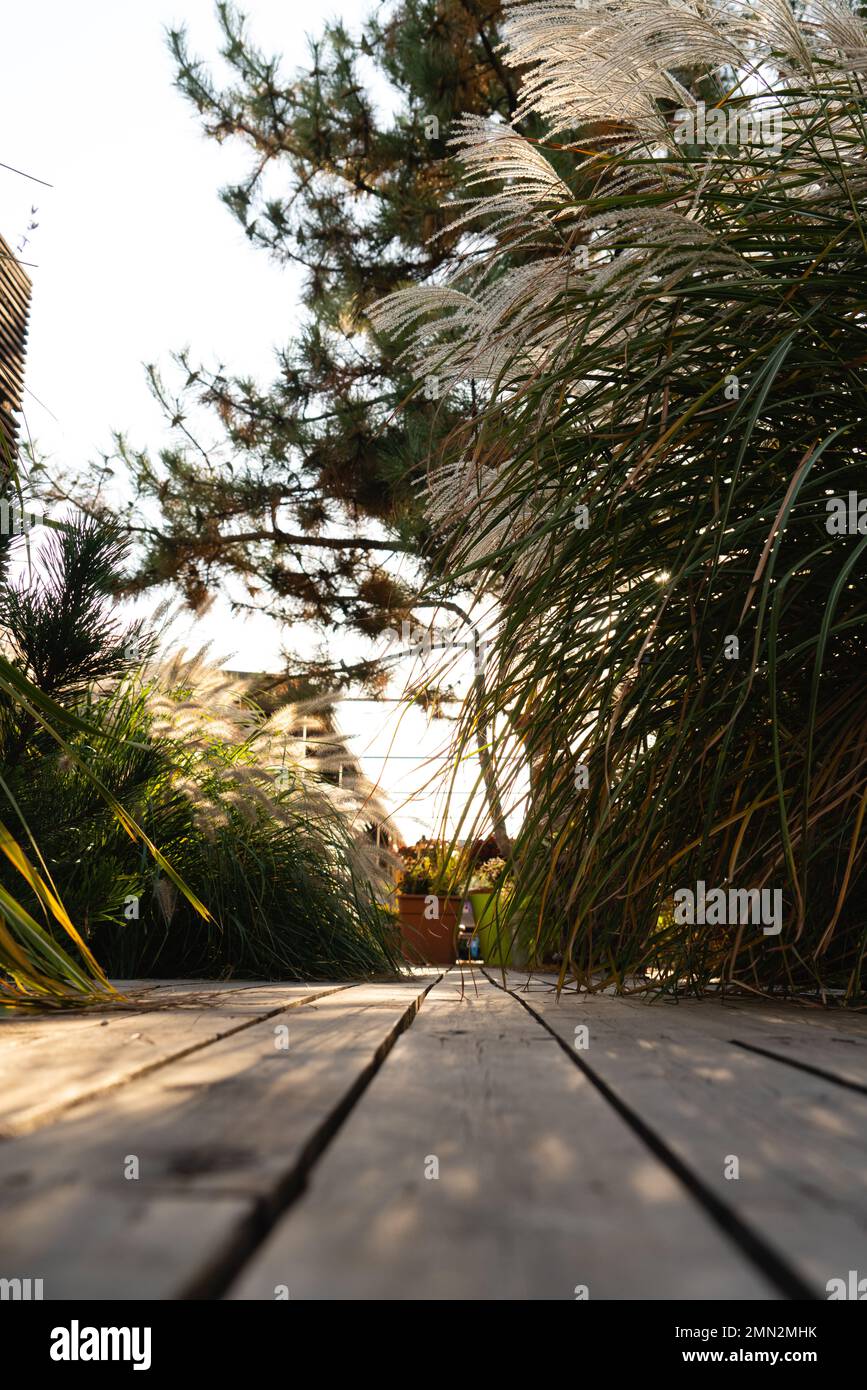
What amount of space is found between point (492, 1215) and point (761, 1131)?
24 centimetres

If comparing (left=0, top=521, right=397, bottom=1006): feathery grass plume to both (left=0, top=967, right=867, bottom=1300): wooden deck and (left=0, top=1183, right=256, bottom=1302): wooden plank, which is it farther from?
(left=0, top=1183, right=256, bottom=1302): wooden plank

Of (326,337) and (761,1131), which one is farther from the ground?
(326,337)

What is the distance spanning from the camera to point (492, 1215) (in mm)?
453

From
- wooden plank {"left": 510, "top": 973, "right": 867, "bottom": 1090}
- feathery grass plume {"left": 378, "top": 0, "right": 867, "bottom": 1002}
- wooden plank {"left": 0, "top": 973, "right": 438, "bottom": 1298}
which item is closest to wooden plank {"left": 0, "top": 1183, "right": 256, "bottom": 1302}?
wooden plank {"left": 0, "top": 973, "right": 438, "bottom": 1298}

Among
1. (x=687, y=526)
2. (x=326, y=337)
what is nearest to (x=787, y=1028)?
(x=687, y=526)

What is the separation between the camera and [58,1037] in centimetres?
95

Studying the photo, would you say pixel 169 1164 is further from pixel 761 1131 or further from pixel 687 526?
pixel 687 526

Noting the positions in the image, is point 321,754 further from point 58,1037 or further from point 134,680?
point 58,1037

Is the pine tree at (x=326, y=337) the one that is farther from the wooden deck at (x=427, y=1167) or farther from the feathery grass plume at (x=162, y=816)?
the wooden deck at (x=427, y=1167)

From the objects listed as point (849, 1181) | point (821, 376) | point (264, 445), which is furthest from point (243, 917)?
point (264, 445)

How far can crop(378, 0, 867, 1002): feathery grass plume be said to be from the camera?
1.36 metres

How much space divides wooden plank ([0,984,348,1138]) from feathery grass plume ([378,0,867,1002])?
0.49 meters

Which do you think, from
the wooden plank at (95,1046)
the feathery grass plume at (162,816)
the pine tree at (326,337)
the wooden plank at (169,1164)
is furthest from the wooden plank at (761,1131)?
the pine tree at (326,337)

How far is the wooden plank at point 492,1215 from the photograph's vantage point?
39cm
